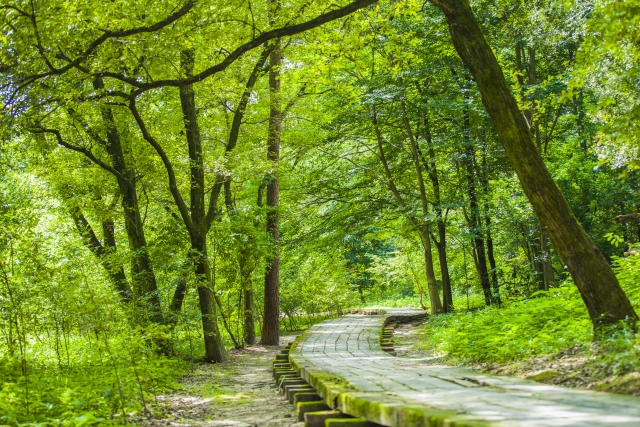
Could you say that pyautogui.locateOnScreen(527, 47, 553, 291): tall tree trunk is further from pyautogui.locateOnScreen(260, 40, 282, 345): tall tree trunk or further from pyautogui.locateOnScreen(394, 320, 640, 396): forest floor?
pyautogui.locateOnScreen(394, 320, 640, 396): forest floor

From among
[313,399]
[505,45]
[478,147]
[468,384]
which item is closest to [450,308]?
[478,147]

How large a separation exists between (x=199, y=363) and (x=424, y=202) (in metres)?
9.15

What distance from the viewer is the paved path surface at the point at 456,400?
2.82 m

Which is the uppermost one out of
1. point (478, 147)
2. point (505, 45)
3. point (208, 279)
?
point (505, 45)

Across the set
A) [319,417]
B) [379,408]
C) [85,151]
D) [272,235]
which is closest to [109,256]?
[85,151]

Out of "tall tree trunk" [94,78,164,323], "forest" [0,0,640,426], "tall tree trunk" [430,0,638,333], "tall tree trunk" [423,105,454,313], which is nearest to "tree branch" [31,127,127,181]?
"forest" [0,0,640,426]

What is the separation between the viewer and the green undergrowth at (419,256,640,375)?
4703 mm

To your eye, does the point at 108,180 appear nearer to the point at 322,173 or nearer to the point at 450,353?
the point at 322,173

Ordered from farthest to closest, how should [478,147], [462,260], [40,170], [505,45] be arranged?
[462,260], [478,147], [505,45], [40,170]

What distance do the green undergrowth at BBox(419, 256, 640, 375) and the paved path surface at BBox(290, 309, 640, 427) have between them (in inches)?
37.3

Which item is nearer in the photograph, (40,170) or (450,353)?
(450,353)

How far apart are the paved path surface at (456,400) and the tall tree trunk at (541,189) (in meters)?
1.64

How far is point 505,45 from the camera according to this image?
15.1 meters

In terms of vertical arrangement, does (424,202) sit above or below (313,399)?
above
